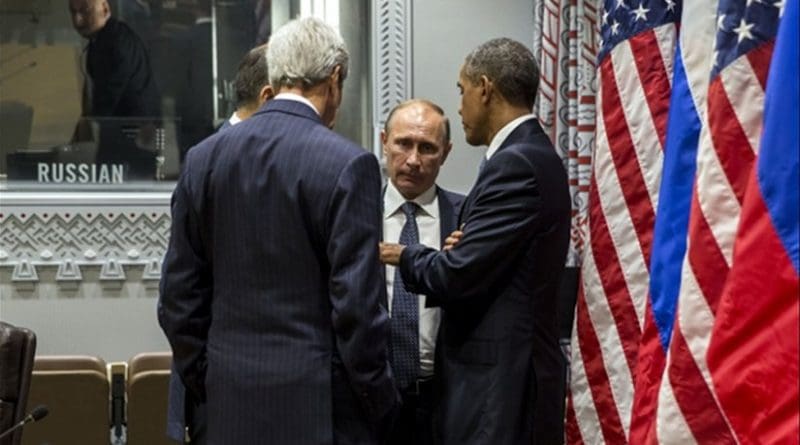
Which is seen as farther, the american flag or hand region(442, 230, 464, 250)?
hand region(442, 230, 464, 250)

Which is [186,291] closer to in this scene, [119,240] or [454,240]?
[454,240]

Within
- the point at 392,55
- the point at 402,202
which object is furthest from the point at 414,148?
the point at 392,55

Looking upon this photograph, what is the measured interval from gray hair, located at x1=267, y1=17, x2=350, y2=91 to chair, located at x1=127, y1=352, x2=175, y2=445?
201cm

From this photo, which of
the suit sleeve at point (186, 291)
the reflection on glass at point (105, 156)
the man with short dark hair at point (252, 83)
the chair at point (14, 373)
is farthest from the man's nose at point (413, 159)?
the reflection on glass at point (105, 156)

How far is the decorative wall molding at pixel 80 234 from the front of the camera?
4539 millimetres

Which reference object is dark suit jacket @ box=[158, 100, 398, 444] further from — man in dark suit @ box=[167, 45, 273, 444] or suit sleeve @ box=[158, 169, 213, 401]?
man in dark suit @ box=[167, 45, 273, 444]

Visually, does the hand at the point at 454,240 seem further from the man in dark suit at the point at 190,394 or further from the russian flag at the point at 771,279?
the russian flag at the point at 771,279

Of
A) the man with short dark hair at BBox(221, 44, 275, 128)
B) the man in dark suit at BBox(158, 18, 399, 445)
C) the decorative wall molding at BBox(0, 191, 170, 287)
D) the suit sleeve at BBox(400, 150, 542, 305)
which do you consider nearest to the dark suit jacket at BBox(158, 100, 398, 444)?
the man in dark suit at BBox(158, 18, 399, 445)

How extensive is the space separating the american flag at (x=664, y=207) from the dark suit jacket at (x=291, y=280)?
0.59 m

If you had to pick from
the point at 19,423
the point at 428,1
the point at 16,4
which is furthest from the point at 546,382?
the point at 16,4

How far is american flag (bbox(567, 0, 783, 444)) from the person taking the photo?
2.07 metres

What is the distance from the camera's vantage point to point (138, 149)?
4805mm

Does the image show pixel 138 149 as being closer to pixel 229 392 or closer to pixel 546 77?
pixel 546 77

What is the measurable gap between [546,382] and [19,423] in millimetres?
1235
